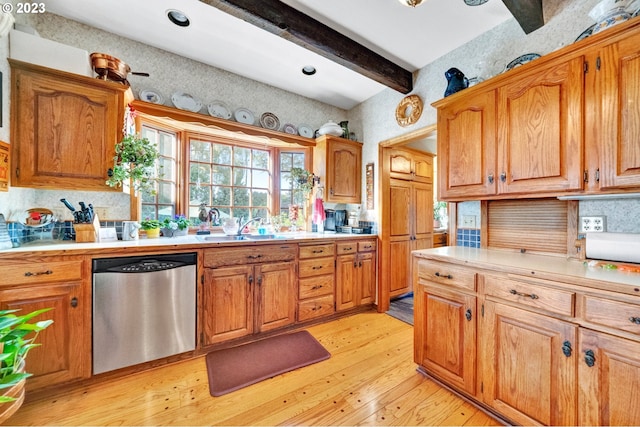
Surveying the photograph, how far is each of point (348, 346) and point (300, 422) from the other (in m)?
0.89

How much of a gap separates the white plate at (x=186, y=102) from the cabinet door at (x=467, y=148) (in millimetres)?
2318

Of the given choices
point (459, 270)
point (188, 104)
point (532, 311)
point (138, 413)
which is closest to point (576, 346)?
point (532, 311)

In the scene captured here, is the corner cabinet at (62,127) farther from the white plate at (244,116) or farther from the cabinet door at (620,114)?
the cabinet door at (620,114)

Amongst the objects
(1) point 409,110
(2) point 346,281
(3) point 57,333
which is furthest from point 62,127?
(1) point 409,110

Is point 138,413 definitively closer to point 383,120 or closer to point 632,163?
point 632,163

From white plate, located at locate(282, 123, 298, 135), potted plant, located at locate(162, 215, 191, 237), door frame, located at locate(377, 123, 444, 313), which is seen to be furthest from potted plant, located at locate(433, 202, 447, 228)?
potted plant, located at locate(162, 215, 191, 237)

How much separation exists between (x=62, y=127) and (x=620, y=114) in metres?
3.41

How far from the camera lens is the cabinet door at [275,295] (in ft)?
7.45

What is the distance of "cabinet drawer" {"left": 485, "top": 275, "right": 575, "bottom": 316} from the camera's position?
1146 mm

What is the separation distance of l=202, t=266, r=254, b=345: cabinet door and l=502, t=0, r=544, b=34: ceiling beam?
2.73 m

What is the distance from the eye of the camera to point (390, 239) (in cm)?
315

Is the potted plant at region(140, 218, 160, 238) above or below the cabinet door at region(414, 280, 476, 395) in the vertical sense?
above

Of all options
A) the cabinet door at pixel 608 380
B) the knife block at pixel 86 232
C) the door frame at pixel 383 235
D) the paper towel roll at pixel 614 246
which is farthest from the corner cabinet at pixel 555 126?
the knife block at pixel 86 232

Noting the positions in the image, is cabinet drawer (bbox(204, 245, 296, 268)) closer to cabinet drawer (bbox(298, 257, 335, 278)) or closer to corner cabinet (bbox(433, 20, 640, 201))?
cabinet drawer (bbox(298, 257, 335, 278))
